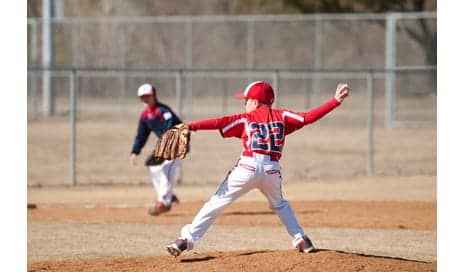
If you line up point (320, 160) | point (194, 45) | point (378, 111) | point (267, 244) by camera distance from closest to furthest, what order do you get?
point (267, 244)
point (320, 160)
point (194, 45)
point (378, 111)

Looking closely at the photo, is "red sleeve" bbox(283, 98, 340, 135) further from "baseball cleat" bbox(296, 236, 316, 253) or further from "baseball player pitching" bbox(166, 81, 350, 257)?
"baseball cleat" bbox(296, 236, 316, 253)

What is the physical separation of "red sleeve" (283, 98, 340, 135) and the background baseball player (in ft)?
17.8

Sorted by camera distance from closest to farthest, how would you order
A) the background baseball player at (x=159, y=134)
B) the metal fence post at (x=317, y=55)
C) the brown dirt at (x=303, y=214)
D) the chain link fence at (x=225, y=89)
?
the brown dirt at (x=303, y=214)
the background baseball player at (x=159, y=134)
the chain link fence at (x=225, y=89)
the metal fence post at (x=317, y=55)

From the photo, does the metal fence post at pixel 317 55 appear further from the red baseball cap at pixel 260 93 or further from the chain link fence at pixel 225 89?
the red baseball cap at pixel 260 93

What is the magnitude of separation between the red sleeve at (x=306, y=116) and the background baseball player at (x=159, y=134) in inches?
214

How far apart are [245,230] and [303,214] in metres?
1.93

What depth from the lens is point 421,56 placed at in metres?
29.6

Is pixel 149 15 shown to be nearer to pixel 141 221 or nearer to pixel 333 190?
pixel 333 190

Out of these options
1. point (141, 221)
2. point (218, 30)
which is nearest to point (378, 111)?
point (218, 30)

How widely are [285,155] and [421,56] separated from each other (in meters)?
7.82

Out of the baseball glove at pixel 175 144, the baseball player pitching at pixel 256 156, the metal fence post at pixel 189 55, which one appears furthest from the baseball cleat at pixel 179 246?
the metal fence post at pixel 189 55

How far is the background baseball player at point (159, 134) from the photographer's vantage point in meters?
14.4

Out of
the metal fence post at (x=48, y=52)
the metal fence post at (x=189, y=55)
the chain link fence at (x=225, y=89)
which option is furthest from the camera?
the metal fence post at (x=189, y=55)

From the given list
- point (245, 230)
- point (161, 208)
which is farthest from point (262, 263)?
point (161, 208)
